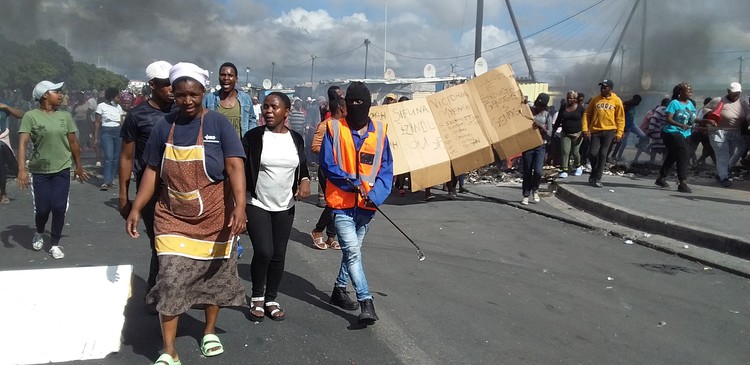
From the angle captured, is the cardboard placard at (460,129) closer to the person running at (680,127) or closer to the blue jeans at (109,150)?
the person running at (680,127)

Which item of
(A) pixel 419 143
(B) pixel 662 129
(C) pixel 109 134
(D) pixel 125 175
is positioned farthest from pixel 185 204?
(C) pixel 109 134

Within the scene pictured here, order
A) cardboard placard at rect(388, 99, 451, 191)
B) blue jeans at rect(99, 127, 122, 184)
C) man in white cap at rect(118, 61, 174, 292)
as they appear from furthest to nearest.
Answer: blue jeans at rect(99, 127, 122, 184), cardboard placard at rect(388, 99, 451, 191), man in white cap at rect(118, 61, 174, 292)

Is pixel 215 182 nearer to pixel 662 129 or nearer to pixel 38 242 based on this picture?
pixel 38 242

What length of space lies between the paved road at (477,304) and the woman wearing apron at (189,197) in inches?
17.6

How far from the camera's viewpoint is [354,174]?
422 centimetres

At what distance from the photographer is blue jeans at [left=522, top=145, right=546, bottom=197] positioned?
364 inches

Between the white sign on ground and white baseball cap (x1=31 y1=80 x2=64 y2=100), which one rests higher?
white baseball cap (x1=31 y1=80 x2=64 y2=100)

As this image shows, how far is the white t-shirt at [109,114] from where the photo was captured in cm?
1129

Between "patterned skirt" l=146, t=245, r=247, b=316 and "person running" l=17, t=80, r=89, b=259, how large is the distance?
3.10 metres

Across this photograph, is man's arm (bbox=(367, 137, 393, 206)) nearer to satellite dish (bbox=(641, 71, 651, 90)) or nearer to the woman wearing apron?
the woman wearing apron

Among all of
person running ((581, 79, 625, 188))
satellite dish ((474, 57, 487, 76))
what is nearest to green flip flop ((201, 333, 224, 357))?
person running ((581, 79, 625, 188))

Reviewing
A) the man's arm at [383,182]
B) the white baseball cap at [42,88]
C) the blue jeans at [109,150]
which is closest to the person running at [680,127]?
the man's arm at [383,182]

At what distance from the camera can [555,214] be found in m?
8.65

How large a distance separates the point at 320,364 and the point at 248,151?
4.80ft
